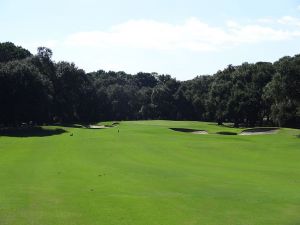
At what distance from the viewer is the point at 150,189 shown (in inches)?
719

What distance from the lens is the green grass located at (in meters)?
12.9

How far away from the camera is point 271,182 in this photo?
21.2 m

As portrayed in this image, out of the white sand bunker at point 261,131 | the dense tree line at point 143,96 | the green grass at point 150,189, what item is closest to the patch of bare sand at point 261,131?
the white sand bunker at point 261,131

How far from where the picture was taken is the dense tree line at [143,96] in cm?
8194

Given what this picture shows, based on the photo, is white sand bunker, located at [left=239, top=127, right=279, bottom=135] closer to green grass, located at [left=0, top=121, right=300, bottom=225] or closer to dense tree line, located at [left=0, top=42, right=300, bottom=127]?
dense tree line, located at [left=0, top=42, right=300, bottom=127]

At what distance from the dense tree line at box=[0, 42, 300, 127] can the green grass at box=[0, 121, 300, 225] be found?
143ft

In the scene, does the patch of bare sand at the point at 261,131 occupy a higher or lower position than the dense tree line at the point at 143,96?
lower

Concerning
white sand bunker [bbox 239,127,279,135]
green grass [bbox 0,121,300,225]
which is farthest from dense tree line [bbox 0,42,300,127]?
green grass [bbox 0,121,300,225]

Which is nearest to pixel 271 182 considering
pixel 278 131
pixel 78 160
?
pixel 78 160

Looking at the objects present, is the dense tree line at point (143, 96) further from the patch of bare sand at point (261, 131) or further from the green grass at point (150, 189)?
the green grass at point (150, 189)

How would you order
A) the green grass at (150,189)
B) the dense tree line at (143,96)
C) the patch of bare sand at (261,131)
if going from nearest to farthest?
the green grass at (150,189)
the patch of bare sand at (261,131)
the dense tree line at (143,96)

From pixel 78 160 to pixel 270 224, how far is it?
20.3m

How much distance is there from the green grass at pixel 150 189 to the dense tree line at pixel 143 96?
1720 inches

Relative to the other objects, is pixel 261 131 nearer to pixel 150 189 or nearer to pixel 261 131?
pixel 261 131
